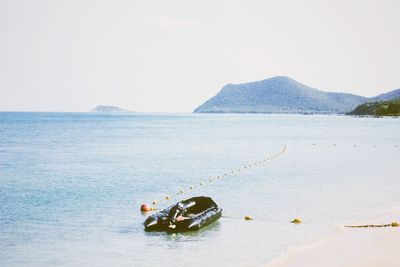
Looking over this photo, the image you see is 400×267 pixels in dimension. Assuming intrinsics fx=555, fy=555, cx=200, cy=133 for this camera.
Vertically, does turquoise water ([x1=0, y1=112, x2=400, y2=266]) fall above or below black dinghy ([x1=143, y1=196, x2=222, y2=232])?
below

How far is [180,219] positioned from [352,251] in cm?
906

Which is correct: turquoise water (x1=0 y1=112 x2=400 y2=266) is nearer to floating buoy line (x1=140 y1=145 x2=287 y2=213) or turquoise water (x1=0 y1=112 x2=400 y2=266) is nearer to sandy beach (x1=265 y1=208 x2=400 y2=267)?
floating buoy line (x1=140 y1=145 x2=287 y2=213)

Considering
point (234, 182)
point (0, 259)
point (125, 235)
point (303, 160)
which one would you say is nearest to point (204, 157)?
point (303, 160)

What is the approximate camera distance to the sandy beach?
2294cm

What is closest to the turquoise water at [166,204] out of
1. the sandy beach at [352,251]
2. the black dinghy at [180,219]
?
the black dinghy at [180,219]

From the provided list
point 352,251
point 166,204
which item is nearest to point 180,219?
point 352,251

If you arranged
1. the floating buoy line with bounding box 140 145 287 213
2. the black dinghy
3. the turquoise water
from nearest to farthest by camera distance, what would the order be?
the turquoise water, the black dinghy, the floating buoy line with bounding box 140 145 287 213

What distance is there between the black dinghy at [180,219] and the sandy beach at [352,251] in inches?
230

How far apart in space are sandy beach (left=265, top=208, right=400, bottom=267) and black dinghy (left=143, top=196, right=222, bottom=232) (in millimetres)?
5850

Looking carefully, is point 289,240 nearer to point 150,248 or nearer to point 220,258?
point 220,258

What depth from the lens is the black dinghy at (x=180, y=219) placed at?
28.9m

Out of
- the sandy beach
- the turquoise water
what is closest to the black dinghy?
the turquoise water

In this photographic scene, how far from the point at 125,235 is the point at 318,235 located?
9.95 metres

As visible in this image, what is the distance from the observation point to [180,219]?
95.8ft
